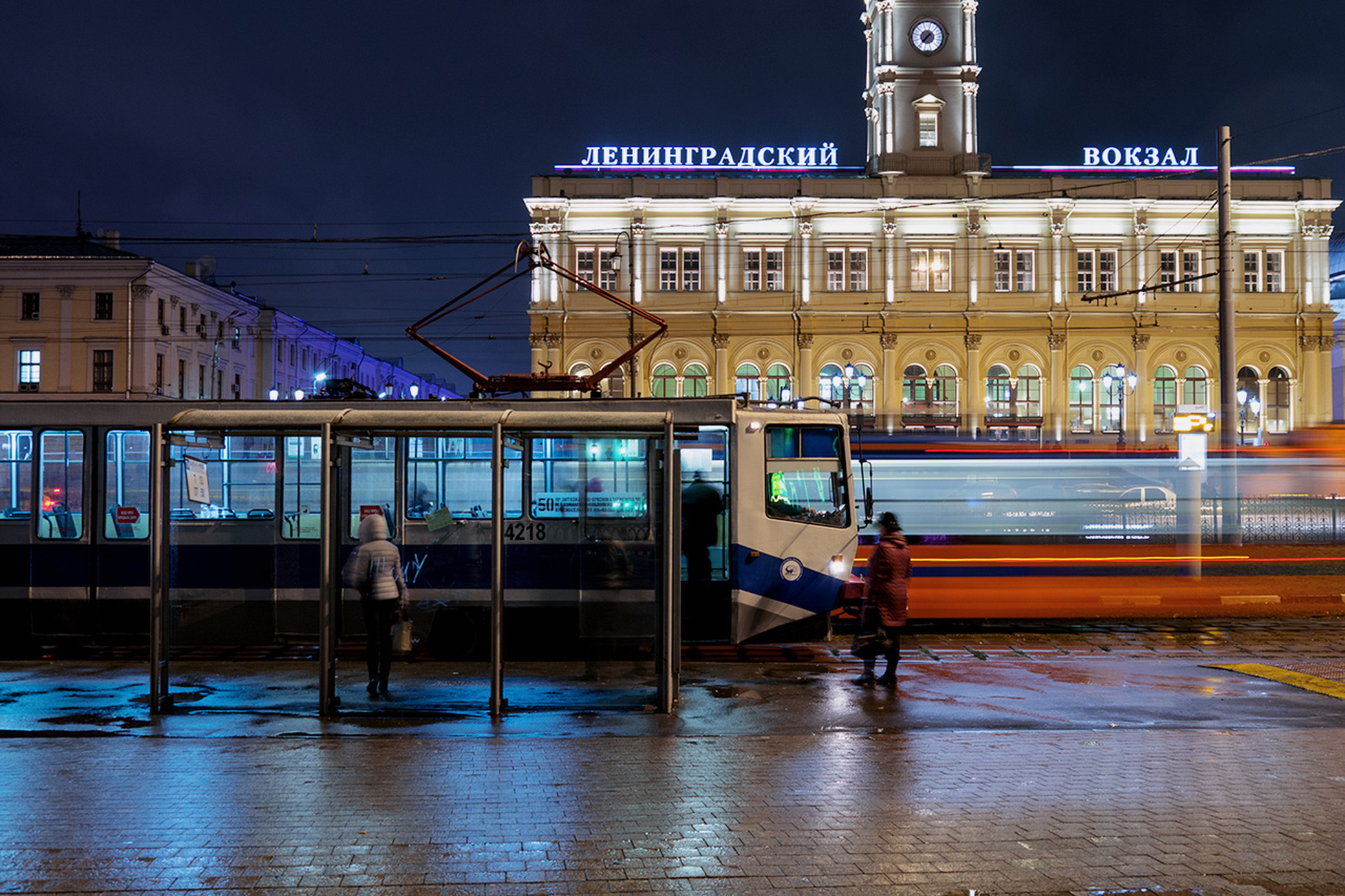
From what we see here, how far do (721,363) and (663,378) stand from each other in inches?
122

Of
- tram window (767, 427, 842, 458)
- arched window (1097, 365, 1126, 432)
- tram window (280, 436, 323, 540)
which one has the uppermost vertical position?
arched window (1097, 365, 1126, 432)

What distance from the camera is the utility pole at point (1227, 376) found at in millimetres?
20109

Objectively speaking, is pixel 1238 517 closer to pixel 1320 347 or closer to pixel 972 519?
pixel 972 519

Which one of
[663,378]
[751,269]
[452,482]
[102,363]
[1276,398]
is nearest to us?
[452,482]

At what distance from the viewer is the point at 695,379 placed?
5753 centimetres

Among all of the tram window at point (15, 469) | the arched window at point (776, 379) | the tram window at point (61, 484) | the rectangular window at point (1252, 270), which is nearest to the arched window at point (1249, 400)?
the rectangular window at point (1252, 270)

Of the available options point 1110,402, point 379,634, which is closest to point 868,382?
point 1110,402

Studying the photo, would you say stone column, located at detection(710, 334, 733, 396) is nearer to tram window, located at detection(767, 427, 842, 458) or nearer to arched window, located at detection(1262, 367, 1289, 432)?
arched window, located at detection(1262, 367, 1289, 432)

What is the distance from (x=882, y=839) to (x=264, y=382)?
232 feet

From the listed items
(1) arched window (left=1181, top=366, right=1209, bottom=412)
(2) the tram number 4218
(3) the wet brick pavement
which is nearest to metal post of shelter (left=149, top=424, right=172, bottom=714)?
(3) the wet brick pavement

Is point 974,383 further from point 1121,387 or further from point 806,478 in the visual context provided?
point 806,478

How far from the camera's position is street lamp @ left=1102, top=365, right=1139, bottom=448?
5503cm

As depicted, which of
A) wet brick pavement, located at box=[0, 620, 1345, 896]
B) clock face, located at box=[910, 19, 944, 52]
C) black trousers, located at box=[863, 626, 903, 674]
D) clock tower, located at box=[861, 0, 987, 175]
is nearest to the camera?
wet brick pavement, located at box=[0, 620, 1345, 896]

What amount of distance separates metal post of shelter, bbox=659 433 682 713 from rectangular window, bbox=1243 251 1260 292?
5666cm
